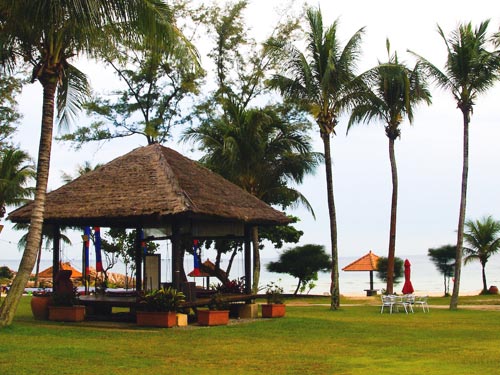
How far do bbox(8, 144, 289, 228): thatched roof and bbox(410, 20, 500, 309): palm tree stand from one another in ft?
25.8

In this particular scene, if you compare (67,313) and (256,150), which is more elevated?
(256,150)

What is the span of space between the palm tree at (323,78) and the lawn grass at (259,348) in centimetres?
738

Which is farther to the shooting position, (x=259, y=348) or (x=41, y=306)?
(x=41, y=306)

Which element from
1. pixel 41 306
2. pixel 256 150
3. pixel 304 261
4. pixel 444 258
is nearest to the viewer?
pixel 41 306

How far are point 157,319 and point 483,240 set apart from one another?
2733 centimetres

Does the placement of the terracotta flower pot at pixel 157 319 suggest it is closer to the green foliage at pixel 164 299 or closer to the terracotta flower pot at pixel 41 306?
A: the green foliage at pixel 164 299

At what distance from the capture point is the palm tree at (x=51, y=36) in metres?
13.9

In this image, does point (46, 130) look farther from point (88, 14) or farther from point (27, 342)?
point (27, 342)

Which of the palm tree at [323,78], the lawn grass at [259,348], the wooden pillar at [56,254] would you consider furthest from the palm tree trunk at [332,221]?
the wooden pillar at [56,254]

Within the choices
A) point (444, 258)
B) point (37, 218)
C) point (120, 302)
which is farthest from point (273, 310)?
point (444, 258)

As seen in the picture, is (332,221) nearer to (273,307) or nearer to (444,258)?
(273,307)

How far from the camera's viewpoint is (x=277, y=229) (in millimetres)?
35594

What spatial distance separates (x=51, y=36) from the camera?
48.6 ft

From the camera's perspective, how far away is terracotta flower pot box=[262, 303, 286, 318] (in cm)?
1941
